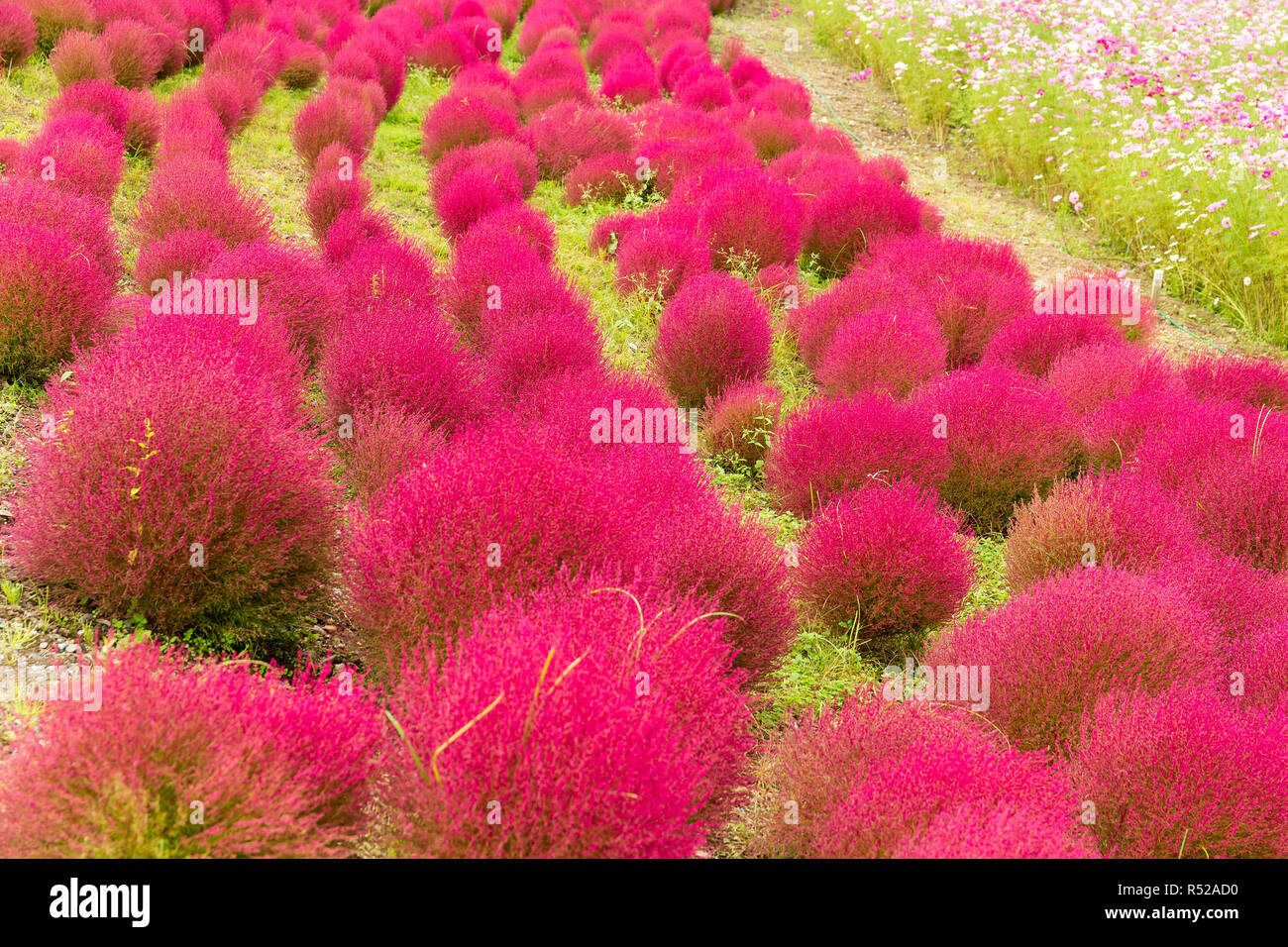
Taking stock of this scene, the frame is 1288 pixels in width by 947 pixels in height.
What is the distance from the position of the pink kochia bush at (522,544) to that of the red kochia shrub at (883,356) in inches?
81.7

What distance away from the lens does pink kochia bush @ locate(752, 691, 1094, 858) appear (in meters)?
2.30

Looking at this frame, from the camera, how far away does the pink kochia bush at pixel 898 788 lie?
230 centimetres

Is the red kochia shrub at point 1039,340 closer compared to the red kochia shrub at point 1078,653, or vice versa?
the red kochia shrub at point 1078,653

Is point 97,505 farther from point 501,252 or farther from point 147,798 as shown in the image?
point 501,252

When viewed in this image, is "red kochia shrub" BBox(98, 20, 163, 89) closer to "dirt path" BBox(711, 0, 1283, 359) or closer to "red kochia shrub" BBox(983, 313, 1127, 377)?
"red kochia shrub" BBox(983, 313, 1127, 377)

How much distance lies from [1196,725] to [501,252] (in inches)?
164

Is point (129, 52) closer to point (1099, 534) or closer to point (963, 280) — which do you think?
point (963, 280)

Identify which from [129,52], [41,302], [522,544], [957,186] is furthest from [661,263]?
[957,186]

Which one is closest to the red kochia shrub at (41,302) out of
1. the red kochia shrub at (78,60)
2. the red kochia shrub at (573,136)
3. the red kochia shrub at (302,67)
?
the red kochia shrub at (78,60)

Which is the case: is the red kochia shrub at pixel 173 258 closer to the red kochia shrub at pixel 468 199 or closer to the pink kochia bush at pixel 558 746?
the red kochia shrub at pixel 468 199

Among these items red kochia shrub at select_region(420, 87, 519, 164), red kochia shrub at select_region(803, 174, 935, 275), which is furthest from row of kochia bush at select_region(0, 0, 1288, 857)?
red kochia shrub at select_region(420, 87, 519, 164)

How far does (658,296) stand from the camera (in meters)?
6.08

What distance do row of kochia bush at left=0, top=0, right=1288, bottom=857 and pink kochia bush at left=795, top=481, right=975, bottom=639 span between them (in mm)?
16

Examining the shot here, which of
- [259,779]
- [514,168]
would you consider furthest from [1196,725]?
[514,168]
